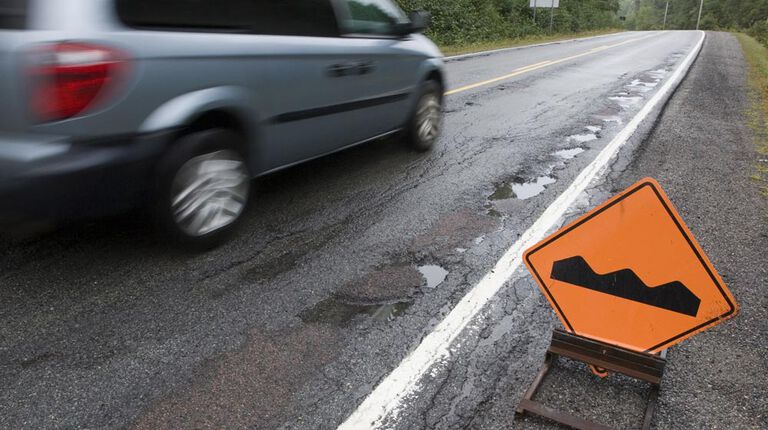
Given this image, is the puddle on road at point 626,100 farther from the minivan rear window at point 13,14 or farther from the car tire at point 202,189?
the minivan rear window at point 13,14

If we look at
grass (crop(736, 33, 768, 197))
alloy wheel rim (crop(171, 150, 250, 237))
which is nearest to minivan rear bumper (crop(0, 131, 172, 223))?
alloy wheel rim (crop(171, 150, 250, 237))

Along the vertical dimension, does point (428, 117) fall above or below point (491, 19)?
above

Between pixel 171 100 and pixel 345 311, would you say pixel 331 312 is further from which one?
pixel 171 100

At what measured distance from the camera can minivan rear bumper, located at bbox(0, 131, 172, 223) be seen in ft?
8.96

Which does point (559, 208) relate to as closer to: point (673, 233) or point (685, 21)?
point (673, 233)

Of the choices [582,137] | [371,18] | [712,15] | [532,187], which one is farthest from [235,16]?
[712,15]

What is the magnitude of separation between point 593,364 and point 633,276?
42cm

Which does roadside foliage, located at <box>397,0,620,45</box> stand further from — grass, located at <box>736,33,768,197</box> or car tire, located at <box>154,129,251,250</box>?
car tire, located at <box>154,129,251,250</box>

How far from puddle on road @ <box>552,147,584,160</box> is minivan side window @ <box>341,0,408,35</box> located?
7.41 feet

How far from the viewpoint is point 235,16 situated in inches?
140

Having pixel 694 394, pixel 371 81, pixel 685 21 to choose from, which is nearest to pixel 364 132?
pixel 371 81

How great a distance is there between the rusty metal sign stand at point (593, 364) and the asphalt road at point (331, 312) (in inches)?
3.0

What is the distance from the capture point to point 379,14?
5023 mm

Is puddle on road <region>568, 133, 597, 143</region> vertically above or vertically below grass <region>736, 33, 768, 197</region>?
above
